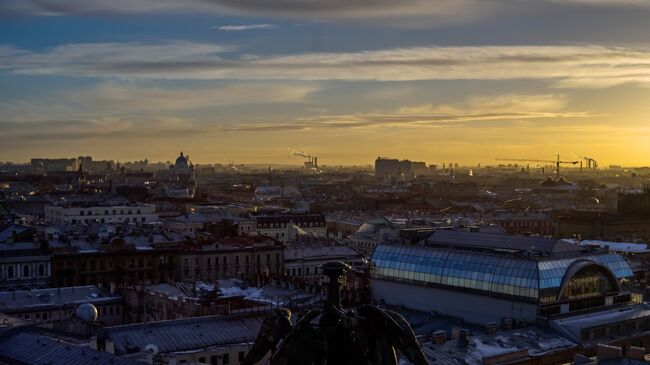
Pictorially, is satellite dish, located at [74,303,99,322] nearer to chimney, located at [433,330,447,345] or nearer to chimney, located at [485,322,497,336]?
chimney, located at [433,330,447,345]

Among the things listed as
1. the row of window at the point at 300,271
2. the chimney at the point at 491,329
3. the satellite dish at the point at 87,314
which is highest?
the satellite dish at the point at 87,314

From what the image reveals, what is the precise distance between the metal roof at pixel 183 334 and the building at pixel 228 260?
128ft

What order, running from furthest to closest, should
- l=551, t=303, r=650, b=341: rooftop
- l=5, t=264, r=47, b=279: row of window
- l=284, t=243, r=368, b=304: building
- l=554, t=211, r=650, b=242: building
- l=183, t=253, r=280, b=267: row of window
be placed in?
1. l=554, t=211, r=650, b=242: building
2. l=284, t=243, r=368, b=304: building
3. l=183, t=253, r=280, b=267: row of window
4. l=5, t=264, r=47, b=279: row of window
5. l=551, t=303, r=650, b=341: rooftop

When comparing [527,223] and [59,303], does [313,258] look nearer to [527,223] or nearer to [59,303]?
[59,303]

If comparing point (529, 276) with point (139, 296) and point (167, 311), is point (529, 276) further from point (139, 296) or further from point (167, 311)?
point (139, 296)


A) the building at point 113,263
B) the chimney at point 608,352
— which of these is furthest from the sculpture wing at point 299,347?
the building at point 113,263

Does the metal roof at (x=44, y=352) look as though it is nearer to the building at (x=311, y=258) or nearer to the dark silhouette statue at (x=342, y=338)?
the dark silhouette statue at (x=342, y=338)

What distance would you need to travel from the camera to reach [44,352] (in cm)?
3581

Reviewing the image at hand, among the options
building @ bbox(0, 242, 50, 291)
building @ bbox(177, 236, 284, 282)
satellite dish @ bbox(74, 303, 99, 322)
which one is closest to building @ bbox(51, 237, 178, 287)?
building @ bbox(0, 242, 50, 291)

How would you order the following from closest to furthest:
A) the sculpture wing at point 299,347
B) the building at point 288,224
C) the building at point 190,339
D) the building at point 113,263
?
the sculpture wing at point 299,347, the building at point 190,339, the building at point 113,263, the building at point 288,224

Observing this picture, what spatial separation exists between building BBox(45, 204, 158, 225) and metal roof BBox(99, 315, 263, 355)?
286ft

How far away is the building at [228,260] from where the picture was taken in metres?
89.4

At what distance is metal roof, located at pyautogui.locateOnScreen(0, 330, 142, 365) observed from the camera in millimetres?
34094

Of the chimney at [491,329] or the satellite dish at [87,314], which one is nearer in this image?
the chimney at [491,329]
